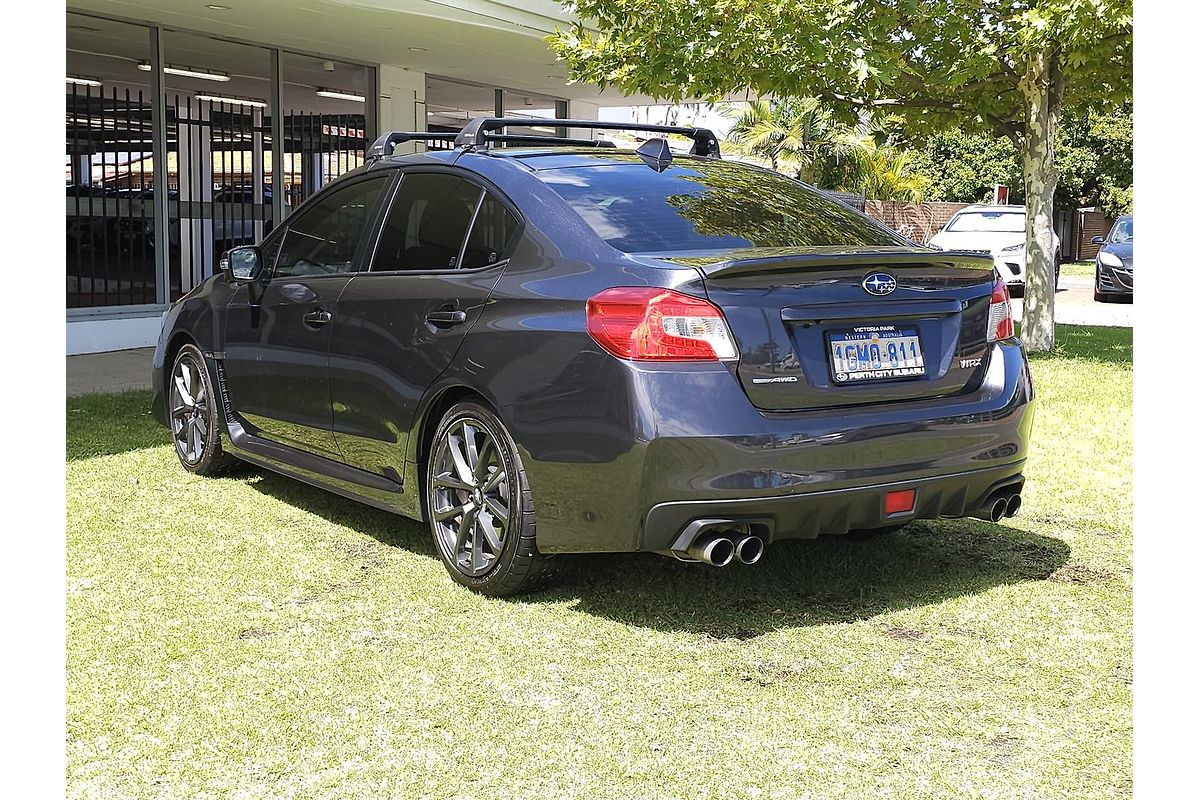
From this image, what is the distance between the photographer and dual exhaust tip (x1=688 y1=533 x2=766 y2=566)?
4.16m

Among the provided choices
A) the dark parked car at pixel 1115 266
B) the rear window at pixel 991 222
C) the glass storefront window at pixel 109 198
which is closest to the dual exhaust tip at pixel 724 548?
the glass storefront window at pixel 109 198

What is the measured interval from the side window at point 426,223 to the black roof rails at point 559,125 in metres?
0.22

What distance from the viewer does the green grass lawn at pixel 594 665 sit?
3256 millimetres

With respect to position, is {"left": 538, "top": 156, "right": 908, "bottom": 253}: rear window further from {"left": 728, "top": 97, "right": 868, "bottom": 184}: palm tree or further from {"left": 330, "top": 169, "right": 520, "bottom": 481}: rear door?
{"left": 728, "top": 97, "right": 868, "bottom": 184}: palm tree

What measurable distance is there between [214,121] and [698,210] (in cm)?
1108

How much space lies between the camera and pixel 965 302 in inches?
182

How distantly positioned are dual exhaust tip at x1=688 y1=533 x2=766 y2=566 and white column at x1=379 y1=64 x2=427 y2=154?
1366 centimetres

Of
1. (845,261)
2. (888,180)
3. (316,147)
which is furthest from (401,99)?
(888,180)

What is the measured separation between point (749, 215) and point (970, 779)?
2.31m

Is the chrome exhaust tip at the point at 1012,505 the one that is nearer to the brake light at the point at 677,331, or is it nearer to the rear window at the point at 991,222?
the brake light at the point at 677,331

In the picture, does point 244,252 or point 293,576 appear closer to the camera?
point 293,576

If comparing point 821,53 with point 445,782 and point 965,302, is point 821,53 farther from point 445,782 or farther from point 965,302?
point 445,782

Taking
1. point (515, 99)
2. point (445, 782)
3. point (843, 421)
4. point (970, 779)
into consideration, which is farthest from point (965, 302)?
point (515, 99)

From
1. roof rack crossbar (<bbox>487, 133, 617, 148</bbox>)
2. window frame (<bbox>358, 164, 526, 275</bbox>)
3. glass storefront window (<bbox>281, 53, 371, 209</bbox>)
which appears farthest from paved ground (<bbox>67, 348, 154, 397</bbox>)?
roof rack crossbar (<bbox>487, 133, 617, 148</bbox>)
